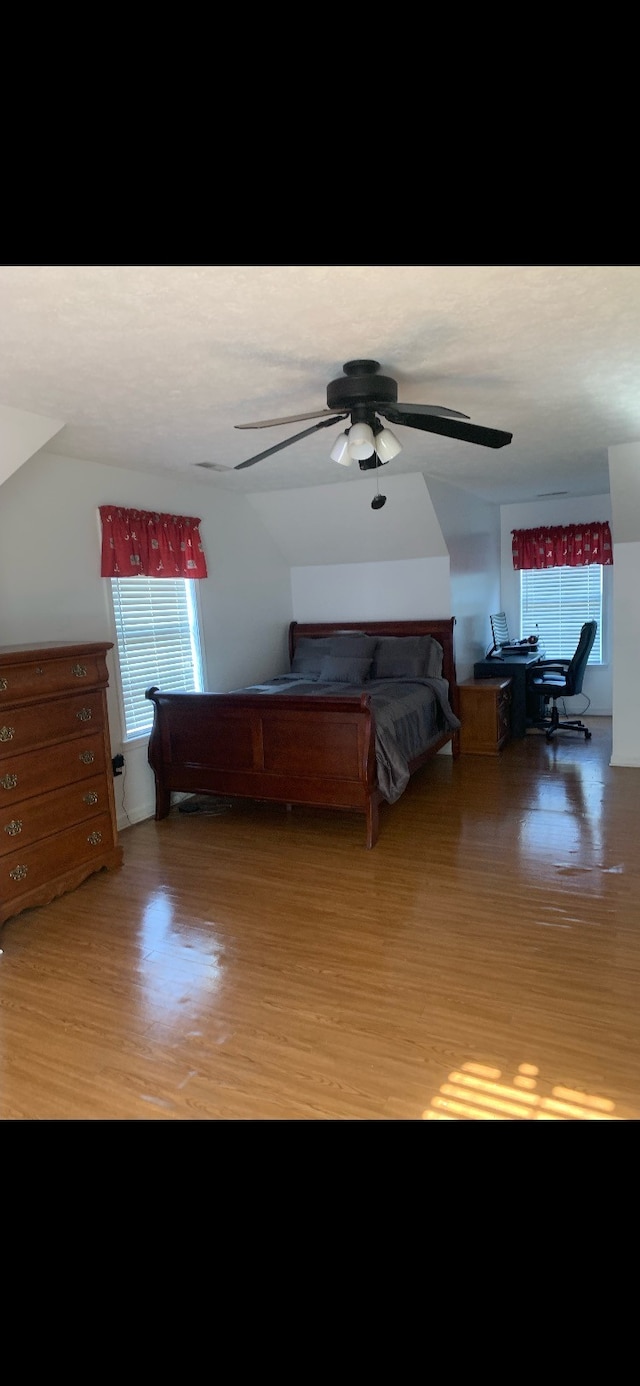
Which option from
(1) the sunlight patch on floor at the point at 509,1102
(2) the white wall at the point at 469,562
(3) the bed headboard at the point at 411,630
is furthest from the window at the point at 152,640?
(1) the sunlight patch on floor at the point at 509,1102

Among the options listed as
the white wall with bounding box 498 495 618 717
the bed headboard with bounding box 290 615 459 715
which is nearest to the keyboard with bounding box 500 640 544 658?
the white wall with bounding box 498 495 618 717

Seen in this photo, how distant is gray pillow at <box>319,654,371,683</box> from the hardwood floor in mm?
1597

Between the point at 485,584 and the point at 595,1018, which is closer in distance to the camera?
the point at 595,1018

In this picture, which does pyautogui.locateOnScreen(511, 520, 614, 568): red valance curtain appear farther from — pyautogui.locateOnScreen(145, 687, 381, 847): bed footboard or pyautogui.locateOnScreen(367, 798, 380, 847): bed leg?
pyautogui.locateOnScreen(367, 798, 380, 847): bed leg

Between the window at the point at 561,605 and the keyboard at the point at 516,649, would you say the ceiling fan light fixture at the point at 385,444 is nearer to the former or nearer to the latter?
the keyboard at the point at 516,649

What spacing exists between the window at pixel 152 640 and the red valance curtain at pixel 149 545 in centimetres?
14

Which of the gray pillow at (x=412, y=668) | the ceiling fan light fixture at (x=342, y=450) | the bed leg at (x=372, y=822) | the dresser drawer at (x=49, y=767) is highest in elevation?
the ceiling fan light fixture at (x=342, y=450)

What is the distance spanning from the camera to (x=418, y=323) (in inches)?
89.9

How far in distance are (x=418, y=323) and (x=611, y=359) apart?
3.25 ft

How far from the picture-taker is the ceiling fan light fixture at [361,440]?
8.91 ft

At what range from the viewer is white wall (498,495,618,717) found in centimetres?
670
